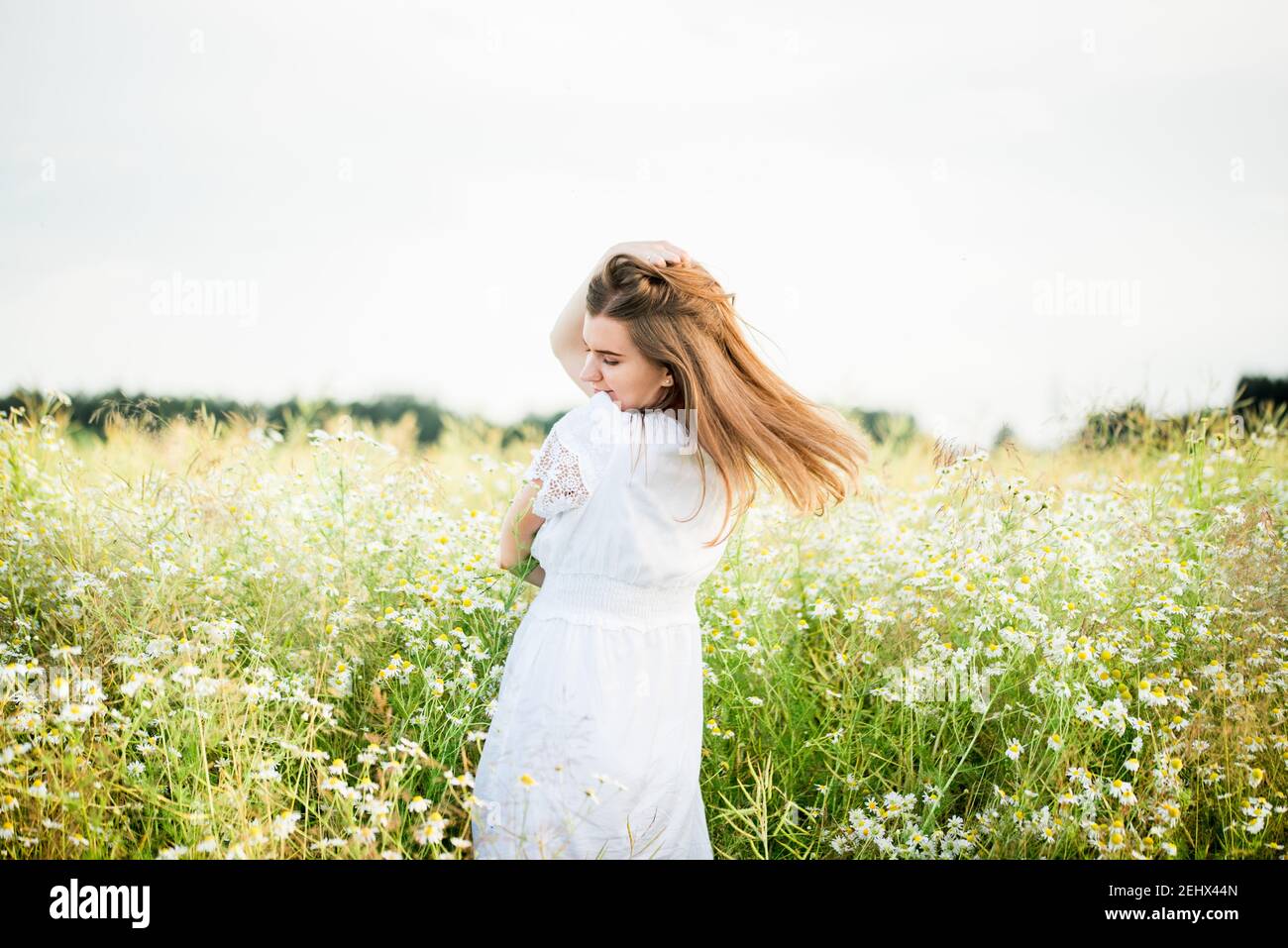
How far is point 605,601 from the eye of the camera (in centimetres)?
239

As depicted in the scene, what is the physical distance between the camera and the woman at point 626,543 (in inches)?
90.7

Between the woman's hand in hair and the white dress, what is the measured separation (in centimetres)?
37

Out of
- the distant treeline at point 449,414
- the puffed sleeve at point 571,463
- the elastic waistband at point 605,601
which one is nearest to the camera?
the puffed sleeve at point 571,463

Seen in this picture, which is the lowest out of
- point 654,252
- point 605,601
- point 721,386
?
point 605,601

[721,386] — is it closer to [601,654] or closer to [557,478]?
[557,478]

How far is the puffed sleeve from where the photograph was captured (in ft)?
7.45

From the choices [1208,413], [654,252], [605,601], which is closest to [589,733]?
[605,601]

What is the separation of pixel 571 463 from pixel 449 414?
5.48m

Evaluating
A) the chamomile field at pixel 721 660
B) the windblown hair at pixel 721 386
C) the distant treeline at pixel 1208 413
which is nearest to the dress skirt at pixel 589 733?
the chamomile field at pixel 721 660

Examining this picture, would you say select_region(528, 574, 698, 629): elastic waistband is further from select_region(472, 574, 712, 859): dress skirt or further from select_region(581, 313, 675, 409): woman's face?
select_region(581, 313, 675, 409): woman's face

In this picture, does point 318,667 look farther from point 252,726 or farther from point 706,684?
point 706,684

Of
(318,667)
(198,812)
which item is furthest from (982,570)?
(198,812)

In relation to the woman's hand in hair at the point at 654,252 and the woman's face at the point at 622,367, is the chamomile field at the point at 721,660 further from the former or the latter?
the woman's hand in hair at the point at 654,252

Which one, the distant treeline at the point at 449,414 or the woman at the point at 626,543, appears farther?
the distant treeline at the point at 449,414
